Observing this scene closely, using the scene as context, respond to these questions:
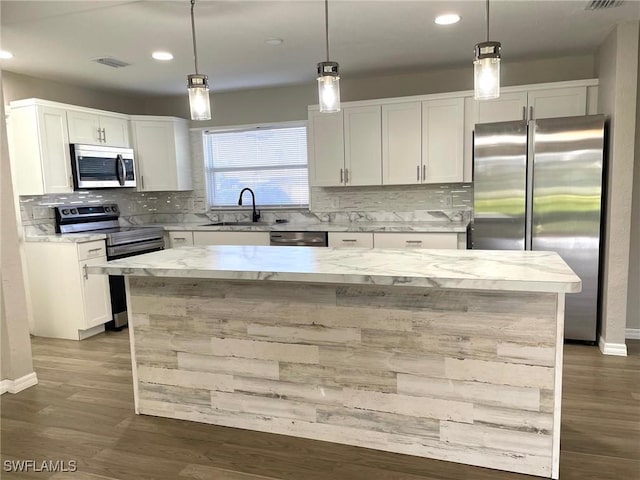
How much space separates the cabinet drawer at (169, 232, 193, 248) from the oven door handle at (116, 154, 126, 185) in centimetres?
75

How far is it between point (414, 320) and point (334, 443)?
79cm

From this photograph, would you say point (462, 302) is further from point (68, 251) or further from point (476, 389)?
point (68, 251)

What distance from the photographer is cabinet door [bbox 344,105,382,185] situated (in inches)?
177

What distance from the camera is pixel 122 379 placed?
3.28 m

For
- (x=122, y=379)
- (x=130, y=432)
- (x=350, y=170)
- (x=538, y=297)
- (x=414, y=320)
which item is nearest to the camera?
(x=538, y=297)

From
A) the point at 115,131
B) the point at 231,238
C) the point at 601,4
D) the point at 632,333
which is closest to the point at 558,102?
the point at 601,4

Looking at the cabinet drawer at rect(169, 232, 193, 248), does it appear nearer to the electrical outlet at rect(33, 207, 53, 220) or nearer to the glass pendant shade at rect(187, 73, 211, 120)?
the electrical outlet at rect(33, 207, 53, 220)

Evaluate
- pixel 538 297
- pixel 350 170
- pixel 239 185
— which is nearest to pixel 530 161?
pixel 350 170

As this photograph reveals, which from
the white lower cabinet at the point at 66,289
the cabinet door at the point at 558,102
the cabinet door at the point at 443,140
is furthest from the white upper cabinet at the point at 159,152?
the cabinet door at the point at 558,102

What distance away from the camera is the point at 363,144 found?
4551 mm

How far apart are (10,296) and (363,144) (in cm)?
319

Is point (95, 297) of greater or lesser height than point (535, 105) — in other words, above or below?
below

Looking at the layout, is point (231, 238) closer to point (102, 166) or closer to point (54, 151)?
point (102, 166)

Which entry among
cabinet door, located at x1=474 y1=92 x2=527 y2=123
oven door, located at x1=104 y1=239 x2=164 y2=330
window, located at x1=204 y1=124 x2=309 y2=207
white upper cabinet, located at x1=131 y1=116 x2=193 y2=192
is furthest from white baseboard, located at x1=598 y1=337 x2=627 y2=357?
white upper cabinet, located at x1=131 y1=116 x2=193 y2=192
